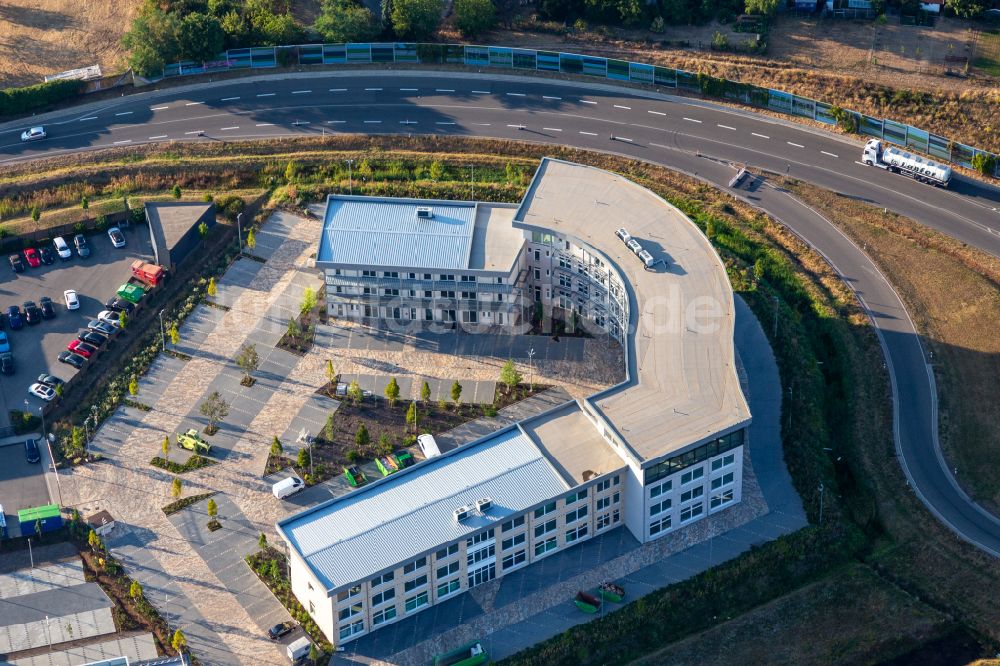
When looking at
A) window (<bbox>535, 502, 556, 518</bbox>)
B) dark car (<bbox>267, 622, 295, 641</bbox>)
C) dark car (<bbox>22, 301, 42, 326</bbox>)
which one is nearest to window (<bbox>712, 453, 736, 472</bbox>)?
window (<bbox>535, 502, 556, 518</bbox>)

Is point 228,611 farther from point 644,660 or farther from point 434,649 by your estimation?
point 644,660

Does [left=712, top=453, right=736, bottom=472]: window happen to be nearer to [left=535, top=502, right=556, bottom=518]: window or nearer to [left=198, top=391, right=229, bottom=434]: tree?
[left=535, top=502, right=556, bottom=518]: window

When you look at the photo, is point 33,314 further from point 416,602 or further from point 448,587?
point 448,587

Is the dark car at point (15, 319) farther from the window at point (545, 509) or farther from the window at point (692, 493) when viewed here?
the window at point (692, 493)

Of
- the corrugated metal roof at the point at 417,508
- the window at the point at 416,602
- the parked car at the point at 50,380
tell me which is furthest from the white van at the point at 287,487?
the parked car at the point at 50,380

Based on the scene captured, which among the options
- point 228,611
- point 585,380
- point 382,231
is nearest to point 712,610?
point 585,380
